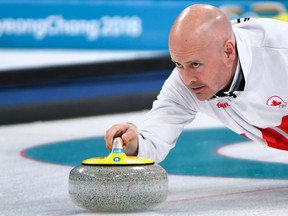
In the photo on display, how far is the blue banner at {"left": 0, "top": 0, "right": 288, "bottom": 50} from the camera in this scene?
778 cm

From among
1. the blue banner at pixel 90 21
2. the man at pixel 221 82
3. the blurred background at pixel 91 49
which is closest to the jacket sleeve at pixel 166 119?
the man at pixel 221 82

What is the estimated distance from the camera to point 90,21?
7.88 meters

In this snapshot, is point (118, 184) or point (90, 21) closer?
point (118, 184)

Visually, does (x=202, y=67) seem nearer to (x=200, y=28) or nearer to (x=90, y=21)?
(x=200, y=28)

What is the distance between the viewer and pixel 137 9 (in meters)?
7.93

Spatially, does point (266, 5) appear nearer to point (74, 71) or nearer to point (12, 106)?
point (74, 71)

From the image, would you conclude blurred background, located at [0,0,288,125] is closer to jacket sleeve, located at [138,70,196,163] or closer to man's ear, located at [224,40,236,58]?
jacket sleeve, located at [138,70,196,163]

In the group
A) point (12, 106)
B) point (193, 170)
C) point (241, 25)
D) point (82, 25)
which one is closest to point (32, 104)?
point (12, 106)

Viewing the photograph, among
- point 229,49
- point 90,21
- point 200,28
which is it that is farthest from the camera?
point 90,21

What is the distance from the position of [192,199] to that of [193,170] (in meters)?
0.87

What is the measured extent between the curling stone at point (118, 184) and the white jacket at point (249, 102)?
0.40m

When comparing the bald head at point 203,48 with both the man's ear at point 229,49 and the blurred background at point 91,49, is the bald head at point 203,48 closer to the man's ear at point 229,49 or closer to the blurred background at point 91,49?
the man's ear at point 229,49

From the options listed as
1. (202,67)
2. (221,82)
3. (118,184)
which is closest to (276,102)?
(221,82)

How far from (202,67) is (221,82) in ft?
0.42
